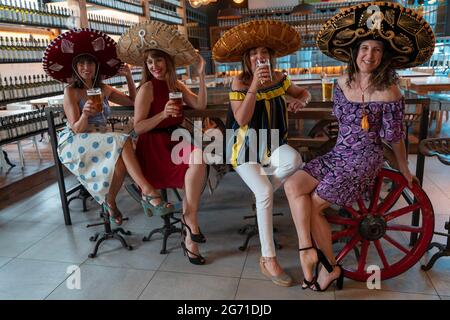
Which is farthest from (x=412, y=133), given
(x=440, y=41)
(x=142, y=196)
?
(x=440, y=41)

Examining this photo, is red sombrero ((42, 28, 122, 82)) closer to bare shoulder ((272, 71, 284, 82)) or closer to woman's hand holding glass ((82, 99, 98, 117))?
woman's hand holding glass ((82, 99, 98, 117))

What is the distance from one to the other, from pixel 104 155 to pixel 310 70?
6.98m

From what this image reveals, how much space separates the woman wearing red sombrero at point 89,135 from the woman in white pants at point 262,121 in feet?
1.95

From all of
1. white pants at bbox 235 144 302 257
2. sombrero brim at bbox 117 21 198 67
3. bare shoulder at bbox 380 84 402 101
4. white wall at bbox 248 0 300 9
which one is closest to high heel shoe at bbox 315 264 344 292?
white pants at bbox 235 144 302 257

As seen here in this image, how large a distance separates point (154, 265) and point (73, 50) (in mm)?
1444

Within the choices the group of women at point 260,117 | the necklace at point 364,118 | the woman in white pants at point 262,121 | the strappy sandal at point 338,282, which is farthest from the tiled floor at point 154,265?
the necklace at point 364,118

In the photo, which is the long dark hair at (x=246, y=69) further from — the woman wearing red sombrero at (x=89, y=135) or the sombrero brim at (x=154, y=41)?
the woman wearing red sombrero at (x=89, y=135)

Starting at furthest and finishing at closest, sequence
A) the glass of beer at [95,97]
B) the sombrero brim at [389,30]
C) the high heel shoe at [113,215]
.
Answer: the high heel shoe at [113,215] → the glass of beer at [95,97] → the sombrero brim at [389,30]

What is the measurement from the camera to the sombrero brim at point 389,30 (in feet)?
5.69

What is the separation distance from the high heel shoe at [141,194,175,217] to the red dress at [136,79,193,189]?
0.11 metres

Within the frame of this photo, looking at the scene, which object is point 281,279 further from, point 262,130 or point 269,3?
point 269,3

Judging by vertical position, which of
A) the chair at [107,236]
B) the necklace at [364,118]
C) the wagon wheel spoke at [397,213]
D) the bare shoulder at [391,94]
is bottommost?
the chair at [107,236]

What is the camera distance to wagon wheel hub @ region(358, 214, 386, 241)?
1983 mm
